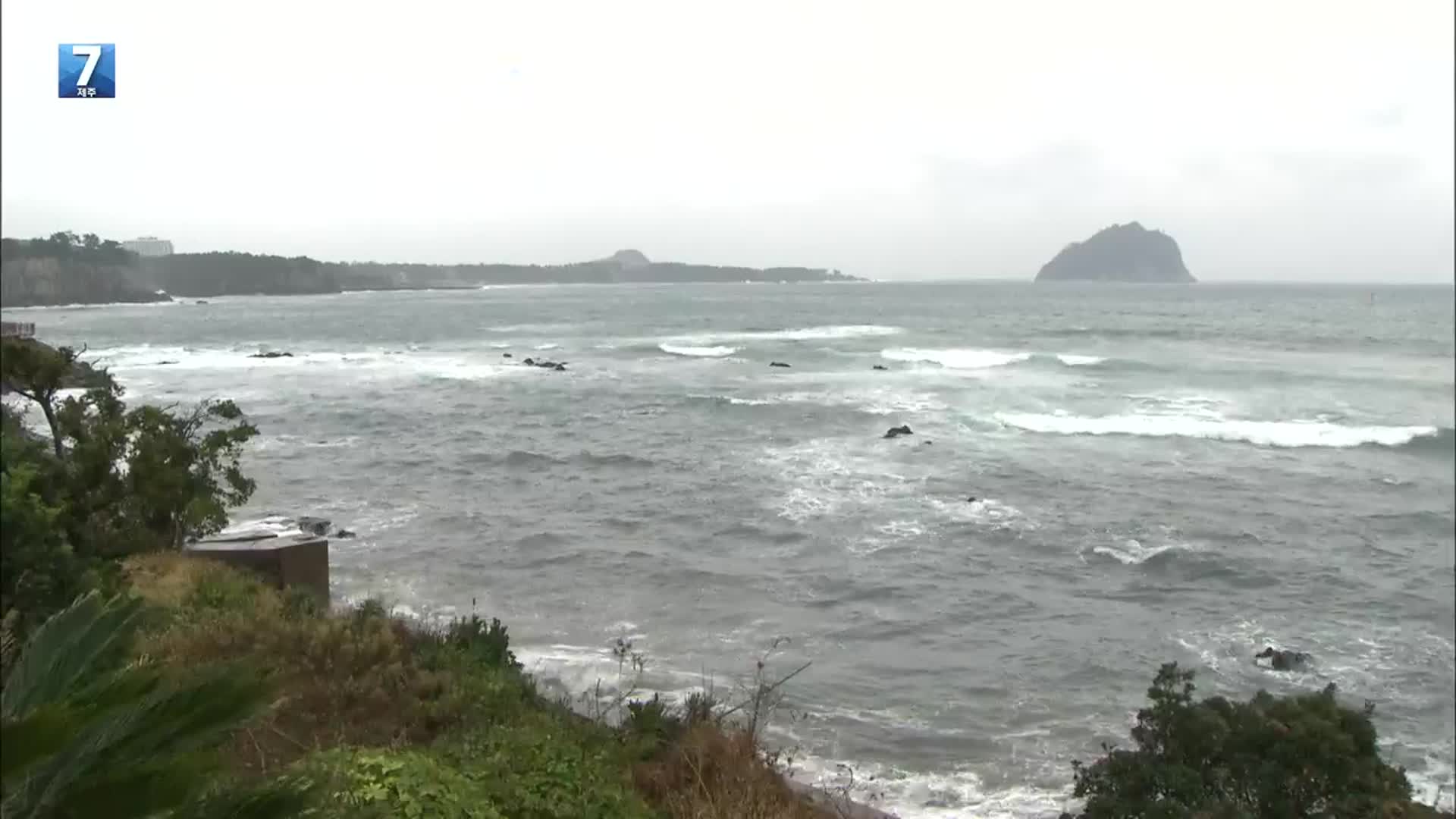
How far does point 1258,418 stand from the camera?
34.4 m

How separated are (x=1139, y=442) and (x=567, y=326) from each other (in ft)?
213

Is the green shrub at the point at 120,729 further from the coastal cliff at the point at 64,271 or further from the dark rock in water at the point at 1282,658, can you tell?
the coastal cliff at the point at 64,271

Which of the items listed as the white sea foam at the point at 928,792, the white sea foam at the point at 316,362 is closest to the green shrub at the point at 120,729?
the white sea foam at the point at 928,792

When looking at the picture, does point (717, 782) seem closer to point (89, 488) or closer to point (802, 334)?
point (89, 488)

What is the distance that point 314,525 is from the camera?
1919cm

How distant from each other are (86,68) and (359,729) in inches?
216

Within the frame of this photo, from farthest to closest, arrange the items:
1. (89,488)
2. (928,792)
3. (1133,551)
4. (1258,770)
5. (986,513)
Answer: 1. (986,513)
2. (1133,551)
3. (89,488)
4. (928,792)
5. (1258,770)

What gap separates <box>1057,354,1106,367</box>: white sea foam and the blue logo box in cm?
5039

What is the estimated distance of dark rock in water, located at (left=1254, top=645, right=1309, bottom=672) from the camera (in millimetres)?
12984

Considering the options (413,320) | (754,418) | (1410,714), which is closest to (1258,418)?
(754,418)

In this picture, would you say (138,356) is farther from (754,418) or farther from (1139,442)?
(1139,442)

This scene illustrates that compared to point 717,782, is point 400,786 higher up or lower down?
higher up

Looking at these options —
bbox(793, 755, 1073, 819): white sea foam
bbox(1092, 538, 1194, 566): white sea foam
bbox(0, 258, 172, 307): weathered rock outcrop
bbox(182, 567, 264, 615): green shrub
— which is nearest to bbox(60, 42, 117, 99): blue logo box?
bbox(182, 567, 264, 615): green shrub

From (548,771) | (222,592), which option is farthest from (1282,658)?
(222,592)
